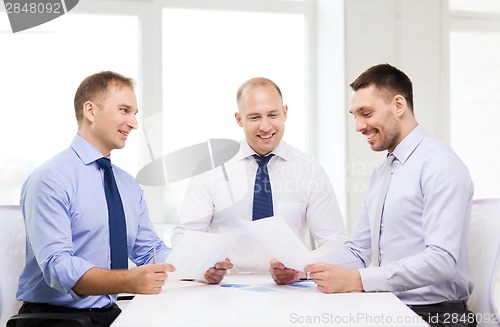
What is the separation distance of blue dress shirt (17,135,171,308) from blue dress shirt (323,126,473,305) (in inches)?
35.1

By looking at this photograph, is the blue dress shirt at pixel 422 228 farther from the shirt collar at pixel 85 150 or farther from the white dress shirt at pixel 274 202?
the shirt collar at pixel 85 150

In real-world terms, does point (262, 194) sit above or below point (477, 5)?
below

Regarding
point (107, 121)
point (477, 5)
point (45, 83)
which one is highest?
point (477, 5)

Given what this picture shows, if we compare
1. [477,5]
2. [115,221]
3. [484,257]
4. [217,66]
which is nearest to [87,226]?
[115,221]

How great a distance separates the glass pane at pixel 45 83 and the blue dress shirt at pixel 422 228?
2244 mm

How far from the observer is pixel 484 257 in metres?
2.39

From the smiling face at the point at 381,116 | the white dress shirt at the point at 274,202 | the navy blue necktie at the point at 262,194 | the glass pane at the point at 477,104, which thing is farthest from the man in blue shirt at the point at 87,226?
the glass pane at the point at 477,104

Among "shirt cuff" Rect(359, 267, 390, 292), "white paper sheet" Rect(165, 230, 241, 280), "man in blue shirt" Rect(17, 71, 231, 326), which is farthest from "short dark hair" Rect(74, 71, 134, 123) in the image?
"shirt cuff" Rect(359, 267, 390, 292)

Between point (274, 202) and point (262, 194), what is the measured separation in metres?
0.07

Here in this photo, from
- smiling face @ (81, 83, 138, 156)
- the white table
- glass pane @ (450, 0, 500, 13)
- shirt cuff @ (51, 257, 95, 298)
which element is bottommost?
the white table

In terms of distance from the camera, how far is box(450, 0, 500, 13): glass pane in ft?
14.7

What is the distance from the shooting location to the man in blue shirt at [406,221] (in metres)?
2.07

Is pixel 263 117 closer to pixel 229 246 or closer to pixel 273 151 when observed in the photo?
pixel 273 151

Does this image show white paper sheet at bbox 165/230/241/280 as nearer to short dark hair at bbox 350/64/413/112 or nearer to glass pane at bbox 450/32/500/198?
short dark hair at bbox 350/64/413/112
